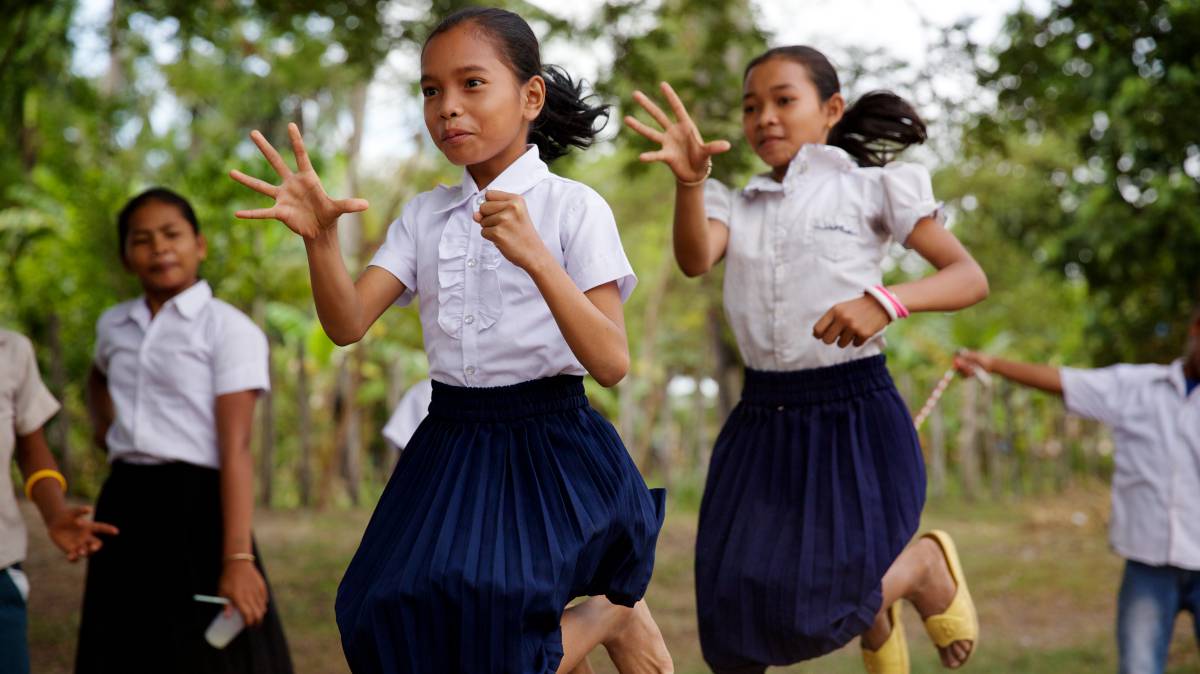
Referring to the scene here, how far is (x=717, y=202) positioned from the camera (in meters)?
3.62

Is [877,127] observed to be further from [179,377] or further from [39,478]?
[39,478]

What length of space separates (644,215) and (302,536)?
7222mm

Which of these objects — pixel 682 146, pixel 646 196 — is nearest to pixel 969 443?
pixel 646 196

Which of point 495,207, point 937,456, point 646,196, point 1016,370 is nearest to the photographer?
point 495,207

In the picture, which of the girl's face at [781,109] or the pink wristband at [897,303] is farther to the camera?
the girl's face at [781,109]

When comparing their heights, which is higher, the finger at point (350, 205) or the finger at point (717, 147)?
the finger at point (717, 147)

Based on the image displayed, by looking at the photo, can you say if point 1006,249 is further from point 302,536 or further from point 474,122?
point 474,122

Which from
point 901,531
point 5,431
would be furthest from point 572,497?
point 5,431

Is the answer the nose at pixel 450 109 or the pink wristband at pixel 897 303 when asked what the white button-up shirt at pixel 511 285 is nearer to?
the nose at pixel 450 109

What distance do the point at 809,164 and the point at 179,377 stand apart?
6.34ft

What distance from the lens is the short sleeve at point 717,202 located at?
142 inches

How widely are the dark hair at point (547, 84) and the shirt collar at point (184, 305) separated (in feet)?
4.55

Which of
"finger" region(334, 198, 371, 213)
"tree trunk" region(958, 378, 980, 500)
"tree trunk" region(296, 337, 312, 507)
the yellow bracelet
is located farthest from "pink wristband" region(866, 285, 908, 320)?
"tree trunk" region(958, 378, 980, 500)

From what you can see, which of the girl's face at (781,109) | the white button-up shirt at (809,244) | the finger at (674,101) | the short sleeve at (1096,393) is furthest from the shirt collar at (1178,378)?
the finger at (674,101)
